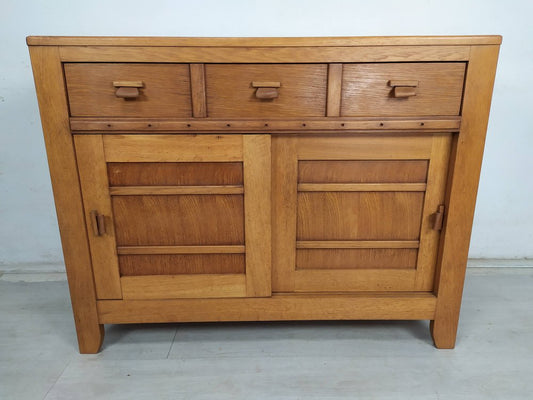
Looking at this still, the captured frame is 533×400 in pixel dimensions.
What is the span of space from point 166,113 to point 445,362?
4.60 ft

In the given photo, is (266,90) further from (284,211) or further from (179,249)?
(179,249)

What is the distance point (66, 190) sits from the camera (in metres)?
1.24

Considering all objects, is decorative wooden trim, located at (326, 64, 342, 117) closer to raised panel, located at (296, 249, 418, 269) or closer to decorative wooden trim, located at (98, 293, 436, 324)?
raised panel, located at (296, 249, 418, 269)

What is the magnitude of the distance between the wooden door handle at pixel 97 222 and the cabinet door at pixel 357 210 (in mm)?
628

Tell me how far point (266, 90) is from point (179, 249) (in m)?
0.66

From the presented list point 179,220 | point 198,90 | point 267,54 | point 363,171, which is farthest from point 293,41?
point 179,220

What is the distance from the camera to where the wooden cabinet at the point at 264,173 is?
1144mm

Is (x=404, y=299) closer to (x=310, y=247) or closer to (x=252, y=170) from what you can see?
(x=310, y=247)

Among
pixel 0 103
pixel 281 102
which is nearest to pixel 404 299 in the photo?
pixel 281 102

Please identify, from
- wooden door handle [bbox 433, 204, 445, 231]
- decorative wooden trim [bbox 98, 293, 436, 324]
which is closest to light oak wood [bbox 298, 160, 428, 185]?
wooden door handle [bbox 433, 204, 445, 231]

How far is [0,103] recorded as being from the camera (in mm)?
1781

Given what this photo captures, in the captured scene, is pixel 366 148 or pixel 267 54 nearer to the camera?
pixel 267 54

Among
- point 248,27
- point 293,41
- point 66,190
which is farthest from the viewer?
Answer: point 248,27

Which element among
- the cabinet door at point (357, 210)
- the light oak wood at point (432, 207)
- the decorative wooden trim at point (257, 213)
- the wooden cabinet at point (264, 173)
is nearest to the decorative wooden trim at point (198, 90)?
the wooden cabinet at point (264, 173)
